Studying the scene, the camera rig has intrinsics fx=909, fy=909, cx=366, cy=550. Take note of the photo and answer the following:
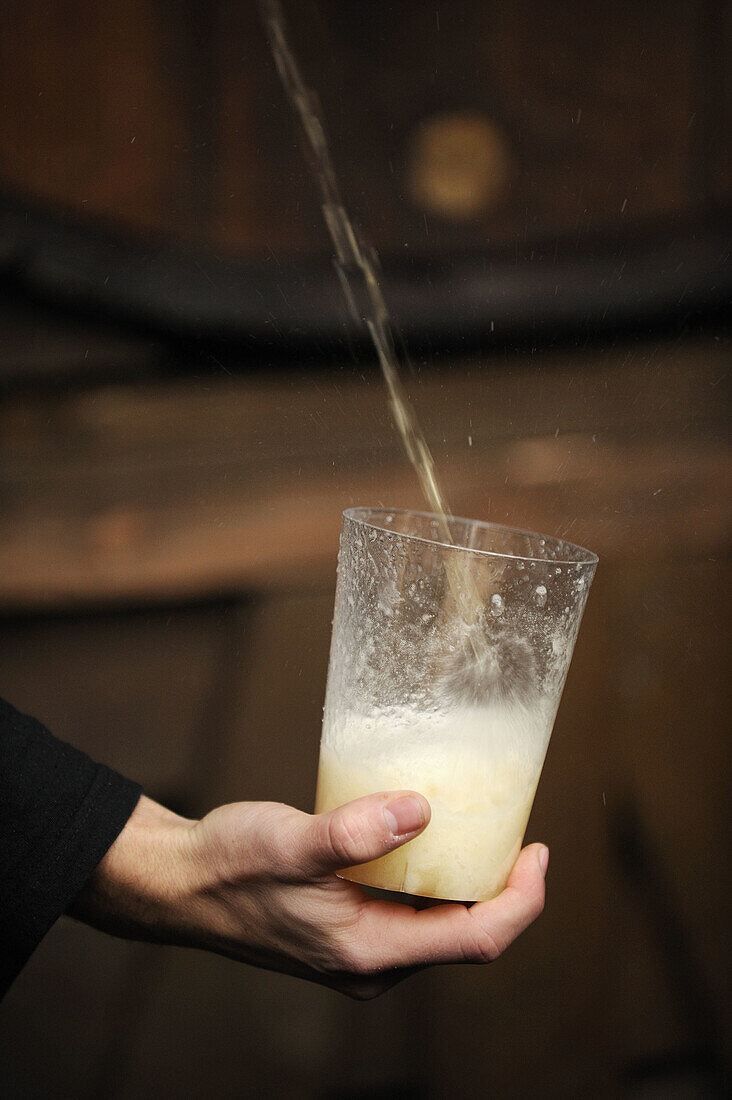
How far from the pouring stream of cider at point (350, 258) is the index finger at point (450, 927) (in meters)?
0.53

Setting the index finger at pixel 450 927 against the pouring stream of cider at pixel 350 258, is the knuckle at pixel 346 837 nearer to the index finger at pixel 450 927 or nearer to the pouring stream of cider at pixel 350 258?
the index finger at pixel 450 927

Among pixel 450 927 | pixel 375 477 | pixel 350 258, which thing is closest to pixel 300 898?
pixel 450 927

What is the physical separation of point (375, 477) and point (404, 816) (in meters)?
0.63

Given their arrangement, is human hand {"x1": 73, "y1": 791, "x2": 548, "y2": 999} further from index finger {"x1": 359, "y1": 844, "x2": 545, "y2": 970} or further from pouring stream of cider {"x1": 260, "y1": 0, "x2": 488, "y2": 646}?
pouring stream of cider {"x1": 260, "y1": 0, "x2": 488, "y2": 646}

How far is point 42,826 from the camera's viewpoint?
19.0 inches

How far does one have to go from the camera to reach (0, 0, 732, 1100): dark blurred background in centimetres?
94

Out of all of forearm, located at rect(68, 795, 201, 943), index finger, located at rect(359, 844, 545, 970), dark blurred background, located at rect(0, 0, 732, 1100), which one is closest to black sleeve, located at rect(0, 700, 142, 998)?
forearm, located at rect(68, 795, 201, 943)

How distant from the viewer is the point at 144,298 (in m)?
1.00

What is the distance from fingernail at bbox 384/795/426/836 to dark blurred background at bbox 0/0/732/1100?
1.91ft

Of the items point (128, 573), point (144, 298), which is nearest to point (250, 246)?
point (144, 298)

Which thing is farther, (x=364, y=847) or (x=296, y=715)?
(x=296, y=715)

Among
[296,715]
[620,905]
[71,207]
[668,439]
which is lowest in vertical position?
[620,905]

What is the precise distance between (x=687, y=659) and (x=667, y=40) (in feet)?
2.12

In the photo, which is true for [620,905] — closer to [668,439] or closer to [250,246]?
[668,439]
